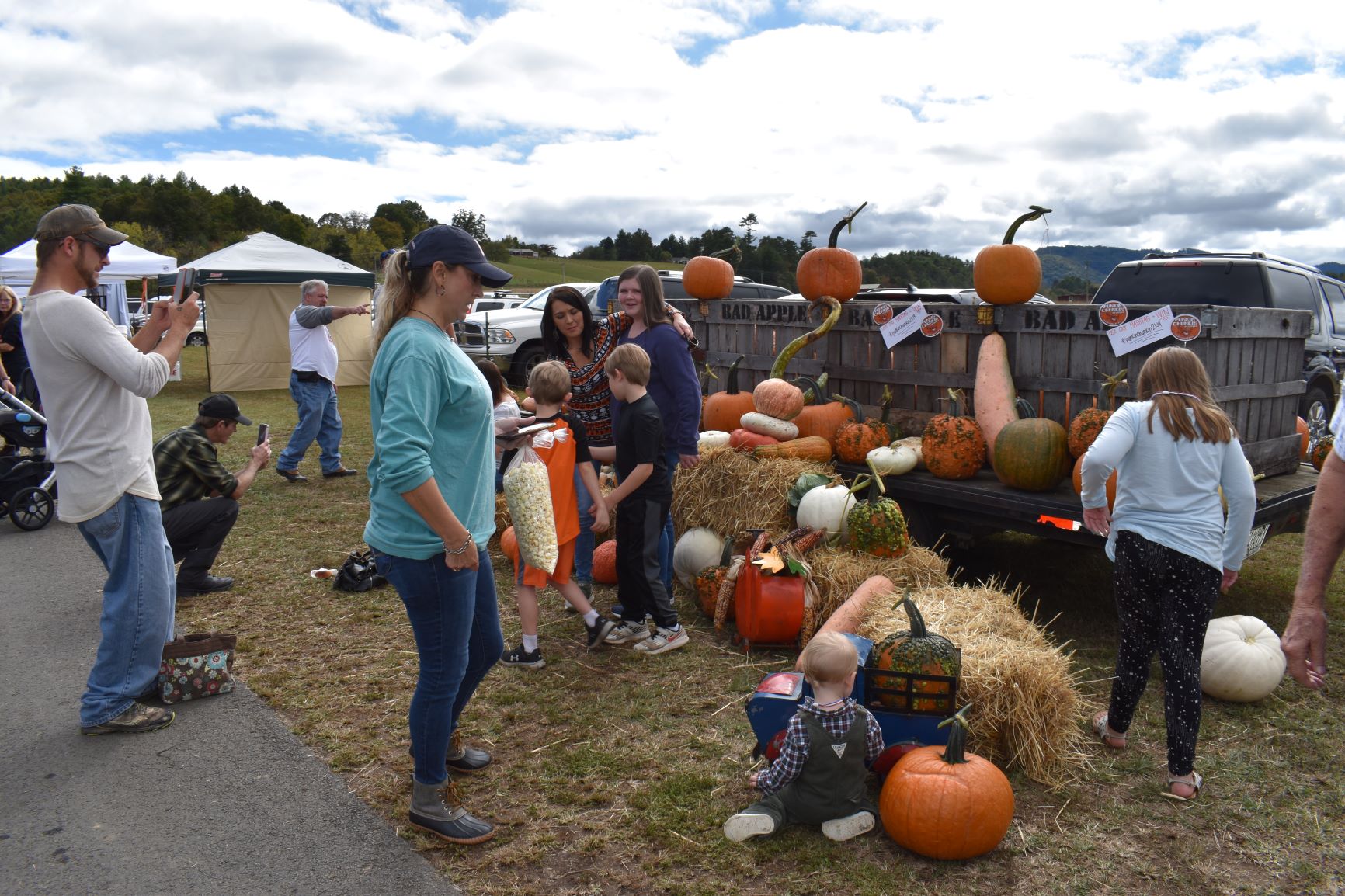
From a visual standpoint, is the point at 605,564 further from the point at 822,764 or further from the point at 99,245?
the point at 99,245

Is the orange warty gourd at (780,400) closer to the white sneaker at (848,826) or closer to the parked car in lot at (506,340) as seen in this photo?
the white sneaker at (848,826)

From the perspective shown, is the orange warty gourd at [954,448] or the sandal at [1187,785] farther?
the orange warty gourd at [954,448]

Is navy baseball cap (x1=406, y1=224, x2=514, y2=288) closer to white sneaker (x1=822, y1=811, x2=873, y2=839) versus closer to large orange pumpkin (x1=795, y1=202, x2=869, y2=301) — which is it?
white sneaker (x1=822, y1=811, x2=873, y2=839)

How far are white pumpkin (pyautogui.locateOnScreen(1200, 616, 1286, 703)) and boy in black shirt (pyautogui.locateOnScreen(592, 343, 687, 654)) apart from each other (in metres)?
2.61

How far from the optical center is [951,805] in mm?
2920

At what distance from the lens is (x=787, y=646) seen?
4.86 metres

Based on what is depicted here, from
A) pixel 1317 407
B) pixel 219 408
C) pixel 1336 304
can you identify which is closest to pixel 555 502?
pixel 219 408

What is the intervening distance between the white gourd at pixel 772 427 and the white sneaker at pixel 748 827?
348cm

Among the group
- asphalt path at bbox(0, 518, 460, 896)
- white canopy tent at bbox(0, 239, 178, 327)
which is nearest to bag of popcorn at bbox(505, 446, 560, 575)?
asphalt path at bbox(0, 518, 460, 896)

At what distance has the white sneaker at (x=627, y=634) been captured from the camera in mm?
4840

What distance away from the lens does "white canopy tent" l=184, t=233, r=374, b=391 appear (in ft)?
57.3

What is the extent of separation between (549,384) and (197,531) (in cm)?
275

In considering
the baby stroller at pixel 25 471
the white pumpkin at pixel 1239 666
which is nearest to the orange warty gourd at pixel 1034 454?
the white pumpkin at pixel 1239 666

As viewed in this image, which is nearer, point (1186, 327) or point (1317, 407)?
point (1186, 327)
